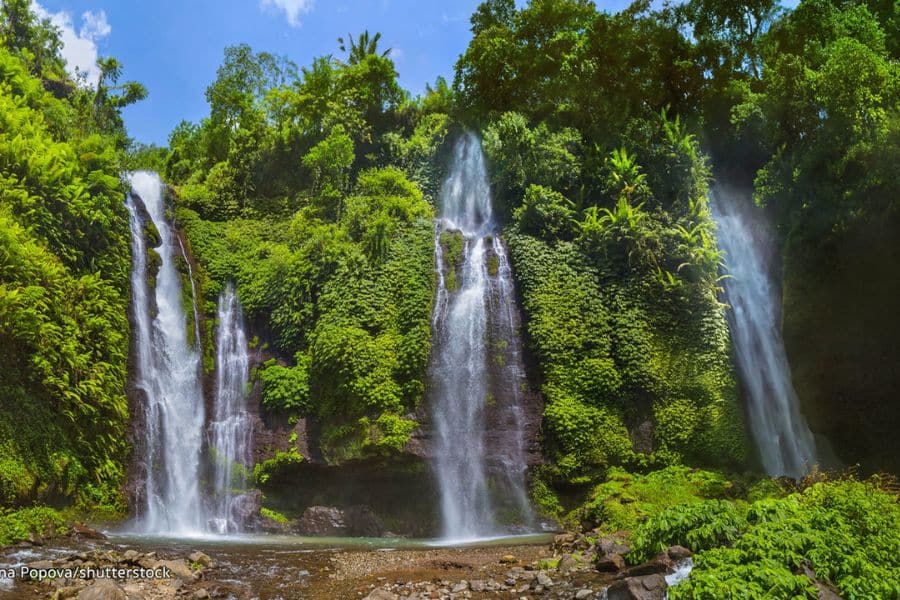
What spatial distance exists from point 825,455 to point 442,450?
9666mm

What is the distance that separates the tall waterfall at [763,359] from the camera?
15172mm

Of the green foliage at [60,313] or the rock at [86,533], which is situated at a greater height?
the green foliage at [60,313]

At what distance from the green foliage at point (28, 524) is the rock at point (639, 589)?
9399mm

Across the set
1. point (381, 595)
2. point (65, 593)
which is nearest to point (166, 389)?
point (65, 593)

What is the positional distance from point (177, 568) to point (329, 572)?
85.8 inches

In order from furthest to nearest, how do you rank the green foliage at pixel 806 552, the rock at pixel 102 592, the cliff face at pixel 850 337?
the cliff face at pixel 850 337, the rock at pixel 102 592, the green foliage at pixel 806 552

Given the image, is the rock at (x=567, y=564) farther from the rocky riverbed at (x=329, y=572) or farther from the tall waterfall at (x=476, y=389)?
the tall waterfall at (x=476, y=389)

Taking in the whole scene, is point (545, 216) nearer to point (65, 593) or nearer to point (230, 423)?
point (230, 423)

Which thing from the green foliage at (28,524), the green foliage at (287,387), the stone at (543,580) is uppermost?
the green foliage at (287,387)

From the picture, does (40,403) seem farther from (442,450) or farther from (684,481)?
(684,481)

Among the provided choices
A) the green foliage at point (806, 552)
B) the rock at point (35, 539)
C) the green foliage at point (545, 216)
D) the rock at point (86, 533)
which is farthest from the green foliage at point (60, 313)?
the green foliage at point (806, 552)

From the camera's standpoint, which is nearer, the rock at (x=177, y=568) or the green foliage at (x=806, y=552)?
the green foliage at (x=806, y=552)

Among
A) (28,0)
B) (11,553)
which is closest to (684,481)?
(11,553)

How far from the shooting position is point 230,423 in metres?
16.2
